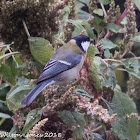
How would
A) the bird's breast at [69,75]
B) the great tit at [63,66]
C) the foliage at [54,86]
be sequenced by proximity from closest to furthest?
the foliage at [54,86]
the great tit at [63,66]
the bird's breast at [69,75]

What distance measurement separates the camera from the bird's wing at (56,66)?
3.38ft

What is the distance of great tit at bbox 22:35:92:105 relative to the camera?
100 cm

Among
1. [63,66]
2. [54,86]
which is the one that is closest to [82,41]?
[63,66]

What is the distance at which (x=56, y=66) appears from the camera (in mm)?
1169

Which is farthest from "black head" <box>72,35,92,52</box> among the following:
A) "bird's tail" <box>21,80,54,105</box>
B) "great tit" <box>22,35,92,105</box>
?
"bird's tail" <box>21,80,54,105</box>

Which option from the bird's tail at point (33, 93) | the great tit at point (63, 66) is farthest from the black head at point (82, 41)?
the bird's tail at point (33, 93)

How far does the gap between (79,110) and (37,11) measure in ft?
1.33

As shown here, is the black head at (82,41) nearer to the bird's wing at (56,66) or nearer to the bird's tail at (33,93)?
the bird's wing at (56,66)

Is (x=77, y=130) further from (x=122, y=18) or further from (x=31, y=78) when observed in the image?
(x=122, y=18)

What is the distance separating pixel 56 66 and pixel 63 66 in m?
0.05

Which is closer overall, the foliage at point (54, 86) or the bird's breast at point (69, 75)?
the foliage at point (54, 86)

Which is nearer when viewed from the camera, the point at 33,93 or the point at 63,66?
the point at 33,93

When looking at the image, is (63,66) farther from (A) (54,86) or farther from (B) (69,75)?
(A) (54,86)

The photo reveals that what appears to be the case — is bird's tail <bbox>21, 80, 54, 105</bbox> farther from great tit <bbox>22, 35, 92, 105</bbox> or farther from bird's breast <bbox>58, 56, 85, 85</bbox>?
bird's breast <bbox>58, 56, 85, 85</bbox>
